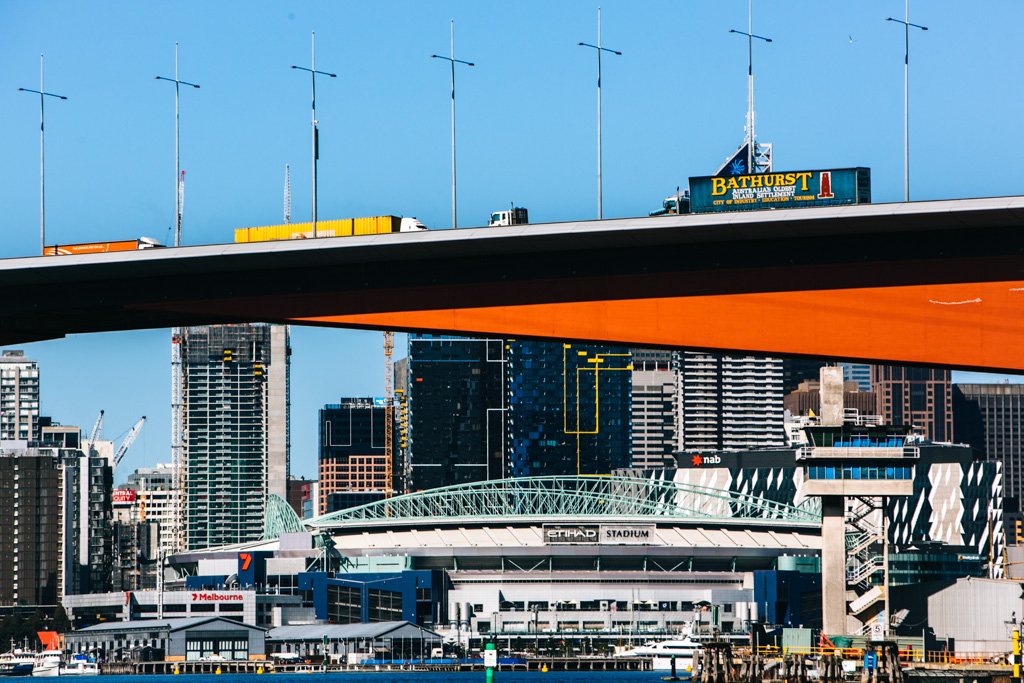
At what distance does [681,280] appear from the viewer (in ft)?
152

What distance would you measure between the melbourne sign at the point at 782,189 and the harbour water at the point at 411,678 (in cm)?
10895

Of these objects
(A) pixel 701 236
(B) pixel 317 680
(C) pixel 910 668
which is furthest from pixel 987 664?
(B) pixel 317 680

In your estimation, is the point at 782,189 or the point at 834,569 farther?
the point at 834,569

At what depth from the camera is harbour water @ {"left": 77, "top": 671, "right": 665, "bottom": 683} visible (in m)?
166

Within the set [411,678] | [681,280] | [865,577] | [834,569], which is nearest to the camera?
[681,280]

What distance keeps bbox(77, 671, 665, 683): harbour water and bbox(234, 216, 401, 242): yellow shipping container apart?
95860 mm

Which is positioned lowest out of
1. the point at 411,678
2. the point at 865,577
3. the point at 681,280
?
the point at 411,678

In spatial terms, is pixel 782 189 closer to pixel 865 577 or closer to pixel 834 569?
pixel 834 569

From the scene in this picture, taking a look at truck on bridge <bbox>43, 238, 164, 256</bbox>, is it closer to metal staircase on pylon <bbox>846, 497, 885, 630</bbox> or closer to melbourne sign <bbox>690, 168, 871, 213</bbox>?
melbourne sign <bbox>690, 168, 871, 213</bbox>

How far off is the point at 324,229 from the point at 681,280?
67.5 ft

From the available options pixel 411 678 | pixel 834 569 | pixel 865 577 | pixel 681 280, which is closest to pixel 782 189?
pixel 681 280

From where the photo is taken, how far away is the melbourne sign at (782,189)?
51.3m

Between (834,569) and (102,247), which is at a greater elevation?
(102,247)

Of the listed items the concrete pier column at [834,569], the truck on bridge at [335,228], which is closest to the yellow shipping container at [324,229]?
the truck on bridge at [335,228]
